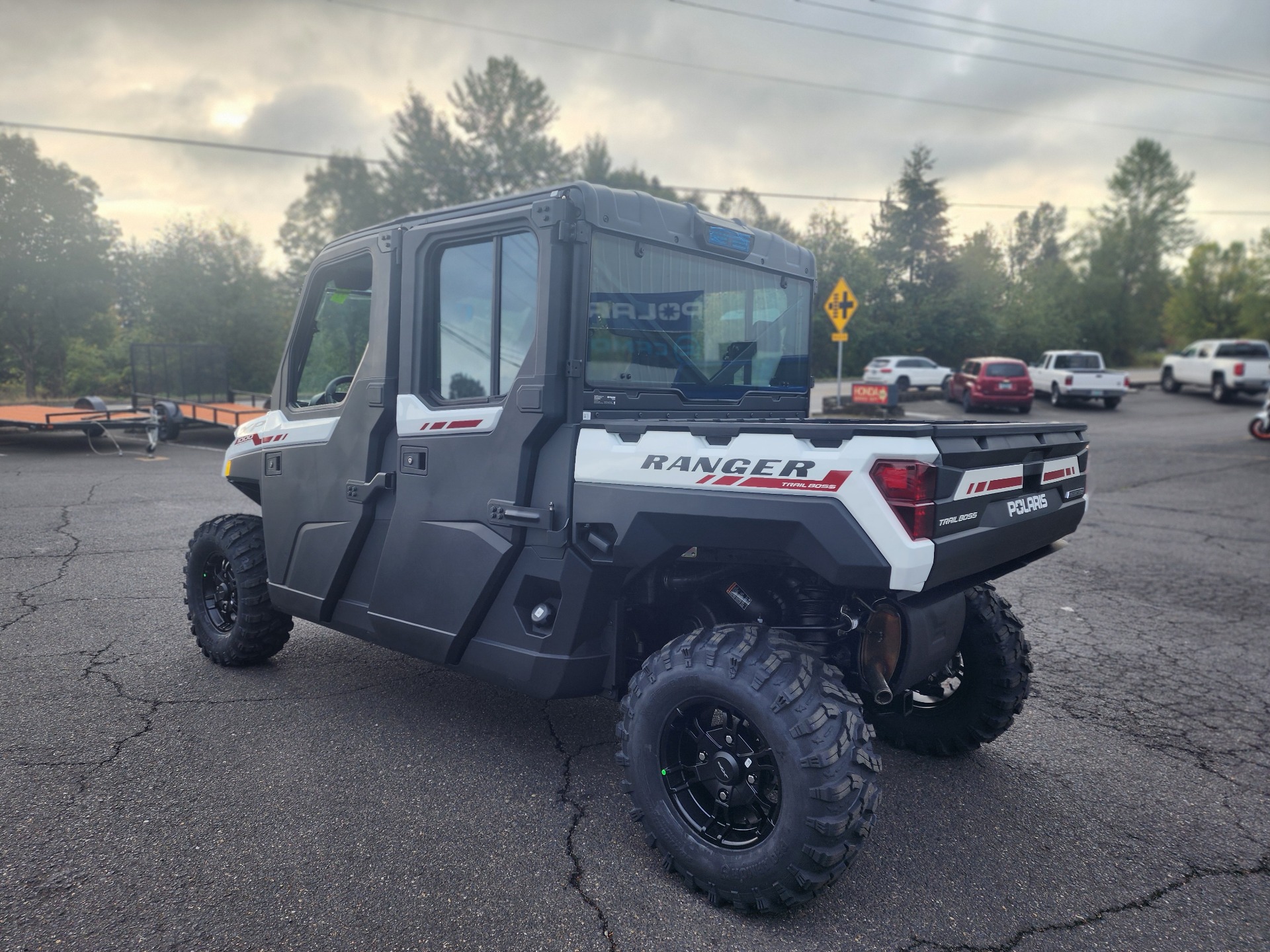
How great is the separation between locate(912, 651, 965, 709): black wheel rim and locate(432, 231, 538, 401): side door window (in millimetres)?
2322

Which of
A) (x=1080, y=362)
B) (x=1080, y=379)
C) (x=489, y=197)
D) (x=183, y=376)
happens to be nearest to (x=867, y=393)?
(x=1080, y=379)

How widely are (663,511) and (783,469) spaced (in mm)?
453

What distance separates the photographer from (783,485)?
8.30 ft

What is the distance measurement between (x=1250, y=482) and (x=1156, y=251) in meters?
55.4

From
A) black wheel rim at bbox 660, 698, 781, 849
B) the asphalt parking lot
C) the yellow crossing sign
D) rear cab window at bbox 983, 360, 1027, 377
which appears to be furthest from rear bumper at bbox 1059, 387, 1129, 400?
black wheel rim at bbox 660, 698, 781, 849

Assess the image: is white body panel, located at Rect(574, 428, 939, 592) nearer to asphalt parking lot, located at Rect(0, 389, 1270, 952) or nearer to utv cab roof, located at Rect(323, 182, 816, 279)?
utv cab roof, located at Rect(323, 182, 816, 279)

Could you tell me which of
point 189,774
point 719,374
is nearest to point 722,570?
point 719,374

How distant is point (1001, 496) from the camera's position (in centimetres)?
280

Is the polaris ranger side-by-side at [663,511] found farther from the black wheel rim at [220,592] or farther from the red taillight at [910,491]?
the black wheel rim at [220,592]

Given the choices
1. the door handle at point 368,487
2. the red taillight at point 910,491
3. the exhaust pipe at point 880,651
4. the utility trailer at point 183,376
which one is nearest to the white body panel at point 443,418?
the door handle at point 368,487

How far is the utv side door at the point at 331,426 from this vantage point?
145 inches

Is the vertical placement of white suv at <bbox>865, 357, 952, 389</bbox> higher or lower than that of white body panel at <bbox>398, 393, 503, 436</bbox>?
higher

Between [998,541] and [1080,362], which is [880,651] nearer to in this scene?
[998,541]

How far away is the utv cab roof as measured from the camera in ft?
10.1
